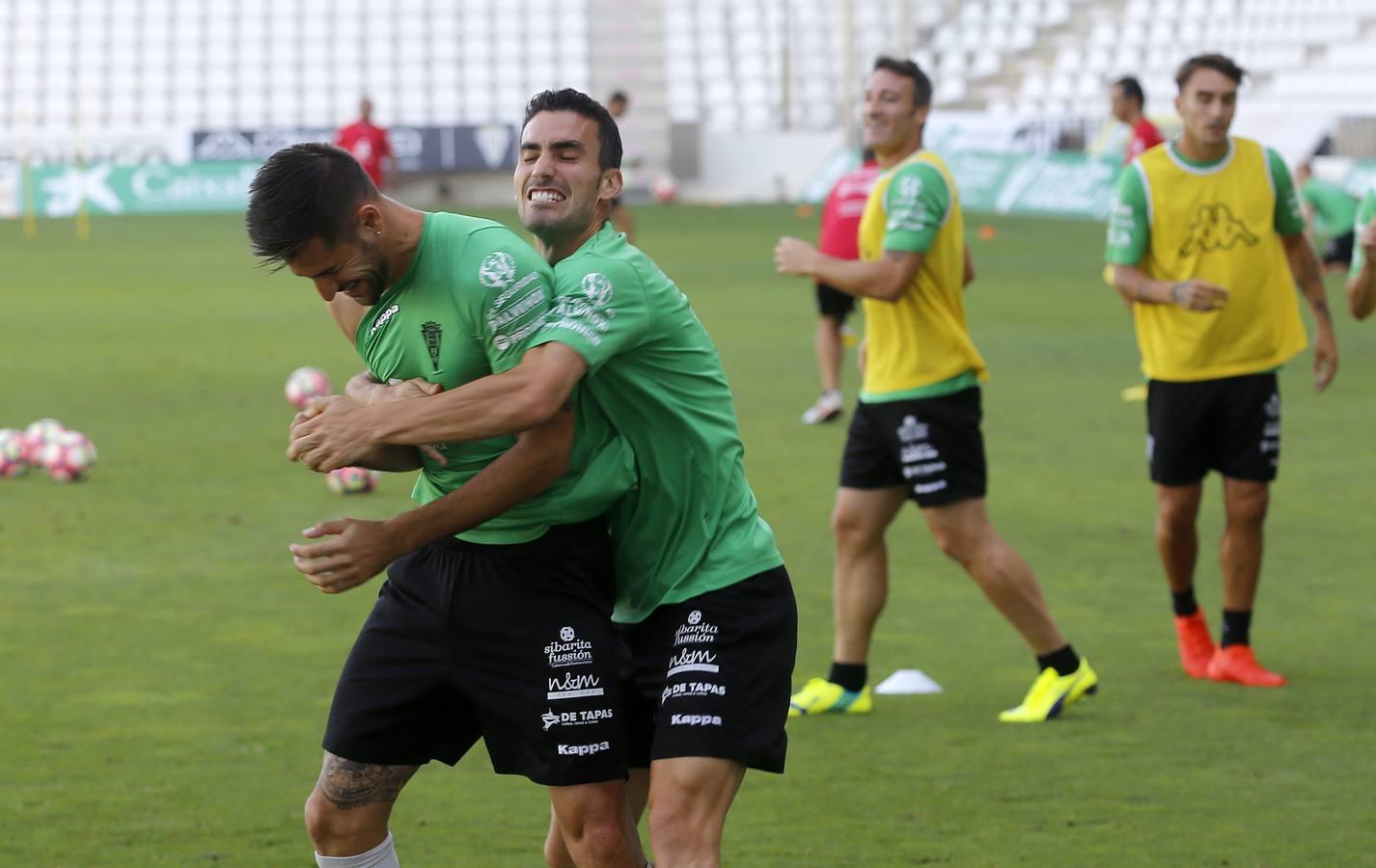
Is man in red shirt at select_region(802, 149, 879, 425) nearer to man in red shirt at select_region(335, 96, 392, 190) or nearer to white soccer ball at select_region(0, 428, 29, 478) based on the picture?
white soccer ball at select_region(0, 428, 29, 478)

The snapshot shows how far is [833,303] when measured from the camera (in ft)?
44.2

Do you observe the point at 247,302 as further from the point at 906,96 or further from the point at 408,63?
the point at 408,63

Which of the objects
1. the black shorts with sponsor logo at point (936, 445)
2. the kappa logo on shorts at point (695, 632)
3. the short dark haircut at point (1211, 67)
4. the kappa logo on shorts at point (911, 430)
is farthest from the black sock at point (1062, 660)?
the kappa logo on shorts at point (695, 632)

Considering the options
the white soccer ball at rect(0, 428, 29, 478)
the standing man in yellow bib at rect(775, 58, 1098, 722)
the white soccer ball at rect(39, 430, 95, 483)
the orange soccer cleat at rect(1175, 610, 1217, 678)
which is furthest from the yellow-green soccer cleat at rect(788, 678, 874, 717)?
the white soccer ball at rect(0, 428, 29, 478)

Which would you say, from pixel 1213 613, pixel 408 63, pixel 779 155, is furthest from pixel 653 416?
pixel 408 63

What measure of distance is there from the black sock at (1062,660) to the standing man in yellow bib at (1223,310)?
0.79m

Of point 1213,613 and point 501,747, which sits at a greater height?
point 501,747

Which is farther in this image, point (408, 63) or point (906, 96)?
point (408, 63)

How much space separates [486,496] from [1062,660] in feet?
10.6

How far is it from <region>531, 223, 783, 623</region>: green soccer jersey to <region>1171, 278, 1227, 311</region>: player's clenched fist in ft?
9.99

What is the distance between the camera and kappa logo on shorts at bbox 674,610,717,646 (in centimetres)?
408

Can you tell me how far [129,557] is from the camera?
9133mm

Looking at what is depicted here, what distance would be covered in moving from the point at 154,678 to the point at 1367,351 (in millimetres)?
12572

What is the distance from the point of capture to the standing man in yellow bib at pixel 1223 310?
23.1 feet
